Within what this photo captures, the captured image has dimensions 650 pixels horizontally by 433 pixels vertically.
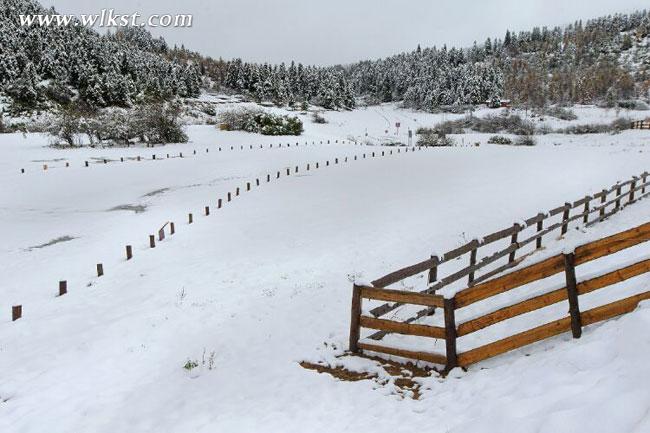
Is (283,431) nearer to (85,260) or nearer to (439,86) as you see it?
(85,260)

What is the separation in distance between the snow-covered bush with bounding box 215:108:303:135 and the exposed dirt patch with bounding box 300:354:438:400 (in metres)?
63.0

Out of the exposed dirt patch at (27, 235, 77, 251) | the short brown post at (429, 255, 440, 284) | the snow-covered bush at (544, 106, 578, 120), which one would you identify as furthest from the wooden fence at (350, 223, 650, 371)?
the snow-covered bush at (544, 106, 578, 120)

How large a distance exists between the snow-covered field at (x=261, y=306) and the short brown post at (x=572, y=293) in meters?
0.18

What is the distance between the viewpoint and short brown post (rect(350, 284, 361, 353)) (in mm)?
7740

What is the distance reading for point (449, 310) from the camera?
6.62 m

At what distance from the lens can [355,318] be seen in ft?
25.7

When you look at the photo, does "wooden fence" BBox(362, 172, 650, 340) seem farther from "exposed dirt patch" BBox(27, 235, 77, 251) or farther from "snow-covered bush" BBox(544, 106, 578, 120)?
"snow-covered bush" BBox(544, 106, 578, 120)

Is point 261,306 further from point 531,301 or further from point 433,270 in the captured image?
point 531,301

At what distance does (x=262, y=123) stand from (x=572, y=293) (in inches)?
2629

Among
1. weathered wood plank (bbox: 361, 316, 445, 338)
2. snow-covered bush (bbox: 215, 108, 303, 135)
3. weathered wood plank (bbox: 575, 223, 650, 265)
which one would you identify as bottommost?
weathered wood plank (bbox: 361, 316, 445, 338)

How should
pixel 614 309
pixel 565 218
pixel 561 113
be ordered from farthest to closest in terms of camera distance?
pixel 561 113 → pixel 565 218 → pixel 614 309

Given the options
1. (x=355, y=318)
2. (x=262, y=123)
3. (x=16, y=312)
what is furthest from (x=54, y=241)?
(x=262, y=123)

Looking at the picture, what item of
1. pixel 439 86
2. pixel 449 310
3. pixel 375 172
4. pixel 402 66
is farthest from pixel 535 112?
pixel 449 310

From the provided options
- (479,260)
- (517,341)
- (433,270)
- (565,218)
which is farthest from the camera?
(565,218)
